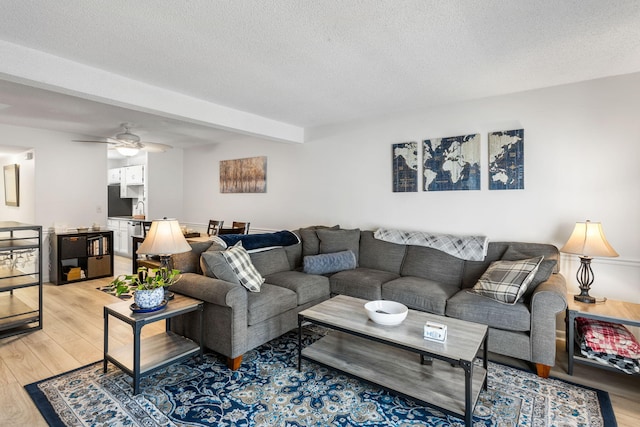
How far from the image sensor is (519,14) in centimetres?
201

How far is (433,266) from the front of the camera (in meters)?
3.64

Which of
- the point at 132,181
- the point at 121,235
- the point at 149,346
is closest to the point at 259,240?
the point at 149,346

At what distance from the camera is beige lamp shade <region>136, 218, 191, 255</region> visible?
261 cm

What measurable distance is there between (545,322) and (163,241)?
3.05 meters

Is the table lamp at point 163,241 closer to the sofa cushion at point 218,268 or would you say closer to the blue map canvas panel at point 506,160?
the sofa cushion at point 218,268

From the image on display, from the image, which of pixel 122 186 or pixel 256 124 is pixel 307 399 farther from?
pixel 122 186

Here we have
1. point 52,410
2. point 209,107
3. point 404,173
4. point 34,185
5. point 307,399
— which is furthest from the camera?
point 34,185

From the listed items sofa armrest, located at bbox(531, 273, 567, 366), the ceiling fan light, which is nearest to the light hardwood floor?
sofa armrest, located at bbox(531, 273, 567, 366)

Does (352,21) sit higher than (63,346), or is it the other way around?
(352,21)

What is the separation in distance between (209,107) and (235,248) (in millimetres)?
1698

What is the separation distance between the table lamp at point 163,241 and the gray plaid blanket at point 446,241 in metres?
2.37

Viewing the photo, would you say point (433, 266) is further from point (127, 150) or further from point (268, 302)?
point (127, 150)

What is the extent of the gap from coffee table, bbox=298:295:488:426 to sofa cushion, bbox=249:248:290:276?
1143 millimetres

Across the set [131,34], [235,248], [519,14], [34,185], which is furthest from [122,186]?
[519,14]
